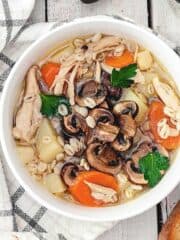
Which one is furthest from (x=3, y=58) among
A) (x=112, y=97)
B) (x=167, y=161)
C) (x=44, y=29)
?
(x=167, y=161)

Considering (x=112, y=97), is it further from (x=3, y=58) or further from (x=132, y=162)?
(x=3, y=58)

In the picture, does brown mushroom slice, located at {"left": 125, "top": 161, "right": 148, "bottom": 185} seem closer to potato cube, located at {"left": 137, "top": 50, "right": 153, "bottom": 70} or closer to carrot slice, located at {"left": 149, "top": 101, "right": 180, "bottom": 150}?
carrot slice, located at {"left": 149, "top": 101, "right": 180, "bottom": 150}

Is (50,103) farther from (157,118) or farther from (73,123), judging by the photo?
(157,118)

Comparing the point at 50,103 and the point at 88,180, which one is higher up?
the point at 50,103

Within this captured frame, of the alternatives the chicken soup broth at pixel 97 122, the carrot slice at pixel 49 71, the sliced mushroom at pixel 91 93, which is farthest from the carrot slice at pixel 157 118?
the carrot slice at pixel 49 71

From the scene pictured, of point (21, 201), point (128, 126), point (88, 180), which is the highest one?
point (128, 126)

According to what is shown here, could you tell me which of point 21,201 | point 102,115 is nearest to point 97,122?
point 102,115

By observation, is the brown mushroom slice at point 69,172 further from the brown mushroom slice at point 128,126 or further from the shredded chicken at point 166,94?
the shredded chicken at point 166,94
